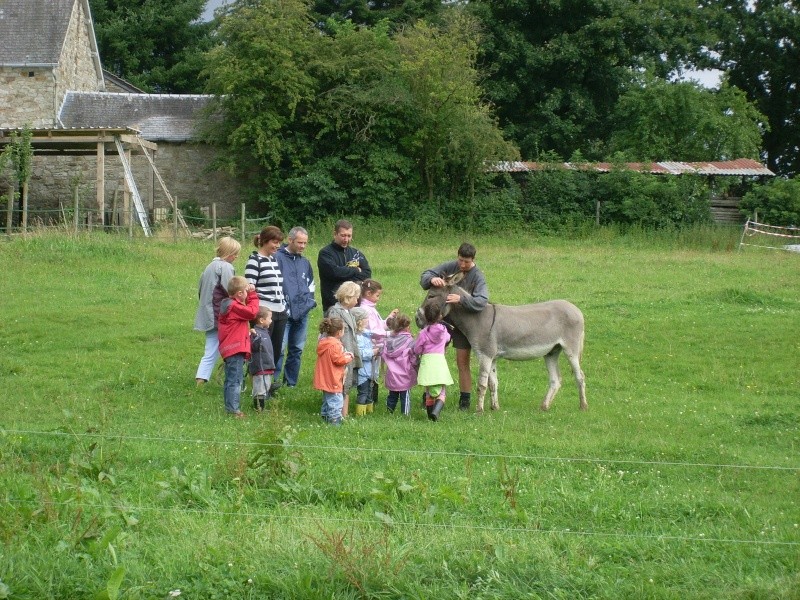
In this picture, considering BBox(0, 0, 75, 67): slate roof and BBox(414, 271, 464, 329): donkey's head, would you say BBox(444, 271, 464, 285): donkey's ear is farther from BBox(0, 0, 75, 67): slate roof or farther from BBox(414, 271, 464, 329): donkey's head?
BBox(0, 0, 75, 67): slate roof

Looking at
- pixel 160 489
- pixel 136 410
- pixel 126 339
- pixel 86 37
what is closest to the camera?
pixel 160 489

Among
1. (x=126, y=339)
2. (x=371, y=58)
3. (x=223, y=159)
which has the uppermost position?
(x=371, y=58)

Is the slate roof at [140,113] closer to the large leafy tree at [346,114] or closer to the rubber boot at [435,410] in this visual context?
the large leafy tree at [346,114]

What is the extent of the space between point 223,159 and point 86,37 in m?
10.1

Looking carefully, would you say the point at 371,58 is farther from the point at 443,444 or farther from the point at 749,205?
the point at 443,444

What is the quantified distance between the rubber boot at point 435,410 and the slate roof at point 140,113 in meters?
28.9

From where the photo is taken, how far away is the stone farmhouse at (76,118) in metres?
37.3

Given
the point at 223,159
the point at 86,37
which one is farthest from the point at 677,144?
the point at 86,37

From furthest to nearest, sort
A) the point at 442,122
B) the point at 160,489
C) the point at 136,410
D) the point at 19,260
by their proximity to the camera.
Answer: the point at 442,122 → the point at 19,260 → the point at 136,410 → the point at 160,489

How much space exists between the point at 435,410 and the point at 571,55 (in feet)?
114

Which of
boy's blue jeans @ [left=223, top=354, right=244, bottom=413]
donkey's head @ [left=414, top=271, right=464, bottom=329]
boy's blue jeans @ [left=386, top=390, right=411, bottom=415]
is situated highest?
donkey's head @ [left=414, top=271, right=464, bottom=329]

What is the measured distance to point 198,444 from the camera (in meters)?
9.68

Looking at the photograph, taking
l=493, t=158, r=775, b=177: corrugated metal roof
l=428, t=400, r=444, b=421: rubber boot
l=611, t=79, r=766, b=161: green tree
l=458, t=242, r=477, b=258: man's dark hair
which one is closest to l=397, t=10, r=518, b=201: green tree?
l=493, t=158, r=775, b=177: corrugated metal roof

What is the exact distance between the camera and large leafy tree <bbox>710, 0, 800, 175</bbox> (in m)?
49.8
